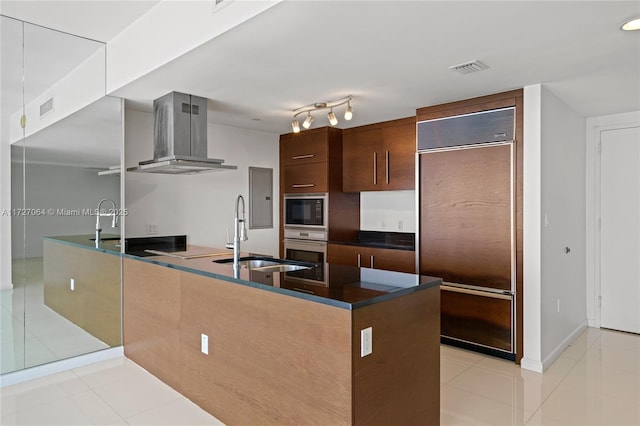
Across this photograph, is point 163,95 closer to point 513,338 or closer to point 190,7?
point 190,7

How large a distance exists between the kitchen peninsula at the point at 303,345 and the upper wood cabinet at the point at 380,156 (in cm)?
219

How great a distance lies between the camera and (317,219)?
502 cm

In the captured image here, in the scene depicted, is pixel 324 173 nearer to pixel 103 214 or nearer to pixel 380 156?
pixel 380 156

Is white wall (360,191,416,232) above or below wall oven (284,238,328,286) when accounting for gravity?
above

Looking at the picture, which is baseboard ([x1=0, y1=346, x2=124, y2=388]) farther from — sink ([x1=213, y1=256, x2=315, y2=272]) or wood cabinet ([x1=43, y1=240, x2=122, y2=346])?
sink ([x1=213, y1=256, x2=315, y2=272])

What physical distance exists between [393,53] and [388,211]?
8.75 ft

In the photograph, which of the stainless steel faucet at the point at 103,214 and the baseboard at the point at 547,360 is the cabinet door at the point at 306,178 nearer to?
the stainless steel faucet at the point at 103,214

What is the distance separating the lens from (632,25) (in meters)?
2.17

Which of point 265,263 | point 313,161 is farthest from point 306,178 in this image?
point 265,263

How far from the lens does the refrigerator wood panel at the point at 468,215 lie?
338 centimetres

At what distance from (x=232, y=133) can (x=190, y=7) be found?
2549 millimetres

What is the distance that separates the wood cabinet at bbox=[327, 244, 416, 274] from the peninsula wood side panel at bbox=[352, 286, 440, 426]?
186 centimetres

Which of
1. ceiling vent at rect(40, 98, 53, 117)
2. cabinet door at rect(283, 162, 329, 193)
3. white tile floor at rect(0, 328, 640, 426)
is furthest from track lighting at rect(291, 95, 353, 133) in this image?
white tile floor at rect(0, 328, 640, 426)

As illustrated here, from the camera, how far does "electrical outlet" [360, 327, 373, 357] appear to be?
175cm
